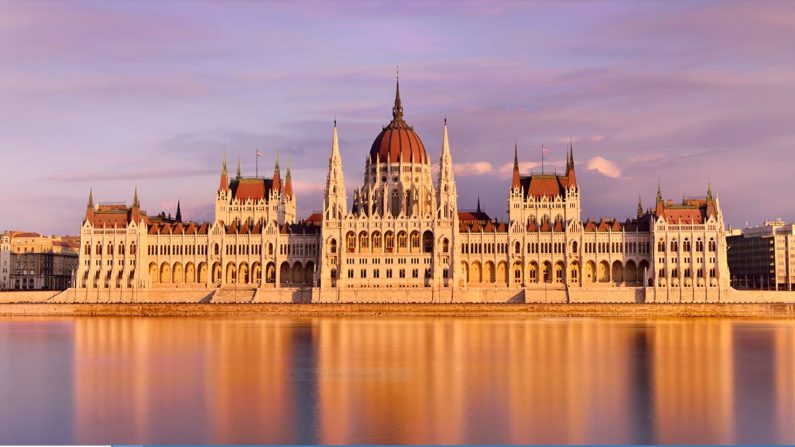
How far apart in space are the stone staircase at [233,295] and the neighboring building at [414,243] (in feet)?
10.2

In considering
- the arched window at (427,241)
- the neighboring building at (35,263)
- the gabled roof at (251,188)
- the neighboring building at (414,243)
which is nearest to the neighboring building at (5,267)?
the neighboring building at (35,263)

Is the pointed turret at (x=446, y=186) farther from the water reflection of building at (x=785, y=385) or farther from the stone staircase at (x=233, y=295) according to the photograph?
the water reflection of building at (x=785, y=385)

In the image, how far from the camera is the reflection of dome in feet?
461

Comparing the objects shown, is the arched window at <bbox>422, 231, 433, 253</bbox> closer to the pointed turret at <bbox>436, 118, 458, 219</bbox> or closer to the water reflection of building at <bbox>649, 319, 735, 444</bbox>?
the pointed turret at <bbox>436, 118, 458, 219</bbox>

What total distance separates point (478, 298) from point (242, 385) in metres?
70.3

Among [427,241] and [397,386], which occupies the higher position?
[427,241]

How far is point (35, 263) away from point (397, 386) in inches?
5399

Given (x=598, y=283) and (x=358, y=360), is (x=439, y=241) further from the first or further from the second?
(x=358, y=360)

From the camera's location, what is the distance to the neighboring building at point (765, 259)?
164 meters

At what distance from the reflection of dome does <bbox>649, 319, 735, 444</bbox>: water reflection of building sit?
55082mm

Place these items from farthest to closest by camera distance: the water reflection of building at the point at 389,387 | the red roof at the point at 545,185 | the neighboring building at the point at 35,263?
the neighboring building at the point at 35,263 < the red roof at the point at 545,185 < the water reflection of building at the point at 389,387

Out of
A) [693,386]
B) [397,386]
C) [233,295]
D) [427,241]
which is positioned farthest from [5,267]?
[693,386]

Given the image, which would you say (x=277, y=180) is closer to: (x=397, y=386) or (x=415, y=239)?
(x=415, y=239)

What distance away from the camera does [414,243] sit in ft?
429
